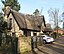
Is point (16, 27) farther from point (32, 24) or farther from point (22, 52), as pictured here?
point (22, 52)

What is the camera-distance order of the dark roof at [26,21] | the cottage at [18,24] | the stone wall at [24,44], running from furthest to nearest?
the dark roof at [26,21] < the cottage at [18,24] < the stone wall at [24,44]

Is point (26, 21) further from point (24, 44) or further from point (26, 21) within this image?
point (24, 44)

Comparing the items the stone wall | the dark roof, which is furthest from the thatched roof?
the stone wall

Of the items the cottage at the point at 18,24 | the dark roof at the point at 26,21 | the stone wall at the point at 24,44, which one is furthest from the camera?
the dark roof at the point at 26,21

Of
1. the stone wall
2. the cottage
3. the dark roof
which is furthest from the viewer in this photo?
the dark roof

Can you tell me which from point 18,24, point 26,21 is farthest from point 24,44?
point 26,21

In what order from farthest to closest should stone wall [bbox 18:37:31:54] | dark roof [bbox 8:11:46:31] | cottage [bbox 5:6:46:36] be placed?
dark roof [bbox 8:11:46:31] < cottage [bbox 5:6:46:36] < stone wall [bbox 18:37:31:54]

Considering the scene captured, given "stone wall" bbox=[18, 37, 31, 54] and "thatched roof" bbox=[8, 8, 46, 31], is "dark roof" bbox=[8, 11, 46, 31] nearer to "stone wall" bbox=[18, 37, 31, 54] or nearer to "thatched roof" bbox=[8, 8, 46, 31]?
"thatched roof" bbox=[8, 8, 46, 31]

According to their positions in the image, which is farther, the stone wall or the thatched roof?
the thatched roof

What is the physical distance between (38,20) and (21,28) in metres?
12.9

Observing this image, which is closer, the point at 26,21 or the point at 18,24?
the point at 18,24

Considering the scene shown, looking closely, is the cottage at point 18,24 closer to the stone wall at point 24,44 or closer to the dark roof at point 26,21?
the dark roof at point 26,21

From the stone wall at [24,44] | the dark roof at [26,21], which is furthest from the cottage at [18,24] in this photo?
the stone wall at [24,44]

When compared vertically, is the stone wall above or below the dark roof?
below
